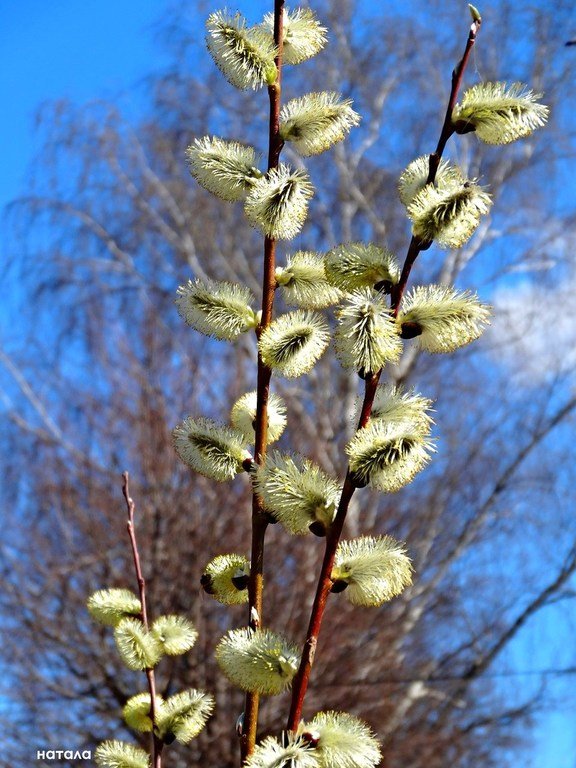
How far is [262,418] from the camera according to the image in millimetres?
886

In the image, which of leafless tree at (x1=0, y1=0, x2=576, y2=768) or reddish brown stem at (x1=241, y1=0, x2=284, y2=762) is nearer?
reddish brown stem at (x1=241, y1=0, x2=284, y2=762)

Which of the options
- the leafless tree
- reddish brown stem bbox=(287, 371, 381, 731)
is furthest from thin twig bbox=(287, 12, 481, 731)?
the leafless tree

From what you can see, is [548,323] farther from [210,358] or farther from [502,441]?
[210,358]

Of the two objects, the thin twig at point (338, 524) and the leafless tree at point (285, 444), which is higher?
the leafless tree at point (285, 444)

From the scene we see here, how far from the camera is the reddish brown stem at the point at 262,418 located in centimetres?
83

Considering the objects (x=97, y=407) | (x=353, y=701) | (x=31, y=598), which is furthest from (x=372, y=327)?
(x=97, y=407)

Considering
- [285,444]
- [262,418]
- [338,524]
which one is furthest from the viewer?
[285,444]

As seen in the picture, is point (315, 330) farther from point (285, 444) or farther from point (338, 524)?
point (285, 444)

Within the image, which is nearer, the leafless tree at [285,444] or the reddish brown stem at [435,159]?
the reddish brown stem at [435,159]

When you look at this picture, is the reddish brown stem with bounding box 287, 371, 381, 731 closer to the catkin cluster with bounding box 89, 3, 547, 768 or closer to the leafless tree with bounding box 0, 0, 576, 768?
the catkin cluster with bounding box 89, 3, 547, 768

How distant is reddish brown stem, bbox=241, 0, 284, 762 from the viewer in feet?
2.71

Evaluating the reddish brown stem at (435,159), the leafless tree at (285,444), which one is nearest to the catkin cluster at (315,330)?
the reddish brown stem at (435,159)

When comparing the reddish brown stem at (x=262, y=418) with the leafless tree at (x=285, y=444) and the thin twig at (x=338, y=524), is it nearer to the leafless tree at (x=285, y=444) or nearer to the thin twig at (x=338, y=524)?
the thin twig at (x=338, y=524)

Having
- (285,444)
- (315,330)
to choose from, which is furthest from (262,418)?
(285,444)
